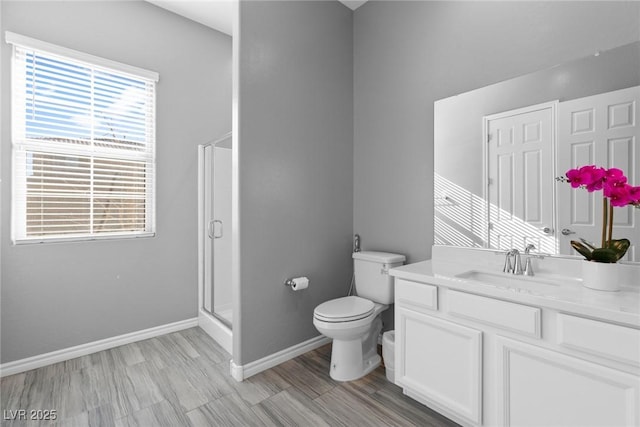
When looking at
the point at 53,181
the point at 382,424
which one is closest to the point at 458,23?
the point at 382,424

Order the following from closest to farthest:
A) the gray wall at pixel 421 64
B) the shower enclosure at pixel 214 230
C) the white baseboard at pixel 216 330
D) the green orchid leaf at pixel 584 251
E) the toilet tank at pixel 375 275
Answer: the green orchid leaf at pixel 584 251 → the gray wall at pixel 421 64 → the toilet tank at pixel 375 275 → the white baseboard at pixel 216 330 → the shower enclosure at pixel 214 230

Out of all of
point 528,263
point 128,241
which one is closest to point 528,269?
point 528,263

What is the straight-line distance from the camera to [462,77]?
2061mm

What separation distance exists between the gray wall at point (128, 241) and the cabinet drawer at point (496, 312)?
246cm

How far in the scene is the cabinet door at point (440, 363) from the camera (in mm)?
1459

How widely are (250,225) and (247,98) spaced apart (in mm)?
873

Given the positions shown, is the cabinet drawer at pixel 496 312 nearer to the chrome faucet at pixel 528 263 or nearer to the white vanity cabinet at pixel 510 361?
the white vanity cabinet at pixel 510 361

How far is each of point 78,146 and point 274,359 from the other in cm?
224

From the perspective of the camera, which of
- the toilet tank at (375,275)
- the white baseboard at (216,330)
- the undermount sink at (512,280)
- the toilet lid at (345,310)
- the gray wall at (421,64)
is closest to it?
the undermount sink at (512,280)

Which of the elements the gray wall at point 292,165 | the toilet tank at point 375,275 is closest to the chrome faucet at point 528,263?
the toilet tank at point 375,275

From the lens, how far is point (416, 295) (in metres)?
1.68

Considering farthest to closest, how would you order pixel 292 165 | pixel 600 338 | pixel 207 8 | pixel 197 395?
pixel 207 8 < pixel 292 165 < pixel 197 395 < pixel 600 338

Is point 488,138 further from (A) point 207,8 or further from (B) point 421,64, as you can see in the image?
(A) point 207,8

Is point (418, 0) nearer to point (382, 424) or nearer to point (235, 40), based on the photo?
point (235, 40)
